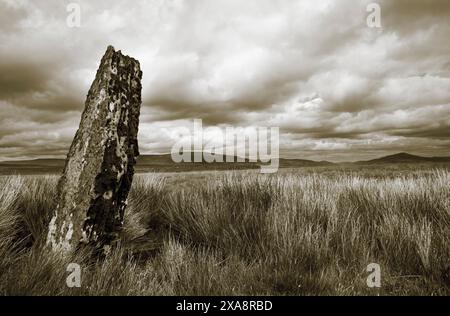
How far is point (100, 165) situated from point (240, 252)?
1.59 meters

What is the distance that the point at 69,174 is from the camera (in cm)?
288

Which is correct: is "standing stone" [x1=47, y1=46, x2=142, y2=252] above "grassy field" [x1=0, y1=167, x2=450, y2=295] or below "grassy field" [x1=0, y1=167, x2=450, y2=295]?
above

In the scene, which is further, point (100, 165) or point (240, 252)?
point (240, 252)

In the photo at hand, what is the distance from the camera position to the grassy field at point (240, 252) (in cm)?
A: 231

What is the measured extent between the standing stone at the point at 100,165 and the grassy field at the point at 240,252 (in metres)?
0.21

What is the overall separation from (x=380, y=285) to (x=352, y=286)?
0.31 meters

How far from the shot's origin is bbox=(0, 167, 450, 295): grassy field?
7.58ft

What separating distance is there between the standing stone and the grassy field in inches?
8.2

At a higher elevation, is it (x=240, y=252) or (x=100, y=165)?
(x=100, y=165)

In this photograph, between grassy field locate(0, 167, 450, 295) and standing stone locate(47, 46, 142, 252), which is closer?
grassy field locate(0, 167, 450, 295)

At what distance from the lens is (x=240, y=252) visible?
316cm

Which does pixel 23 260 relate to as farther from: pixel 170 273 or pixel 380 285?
pixel 380 285
